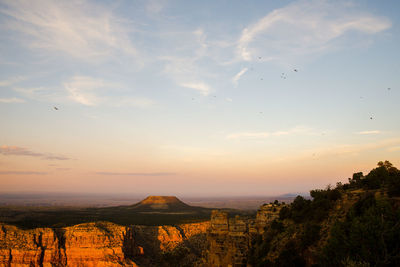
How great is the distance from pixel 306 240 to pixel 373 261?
205 inches

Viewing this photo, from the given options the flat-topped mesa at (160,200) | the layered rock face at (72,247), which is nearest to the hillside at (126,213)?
the flat-topped mesa at (160,200)

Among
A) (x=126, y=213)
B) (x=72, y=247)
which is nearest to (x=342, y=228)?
(x=72, y=247)

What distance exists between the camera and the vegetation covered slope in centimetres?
1313

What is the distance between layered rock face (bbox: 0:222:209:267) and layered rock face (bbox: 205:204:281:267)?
4396 centimetres

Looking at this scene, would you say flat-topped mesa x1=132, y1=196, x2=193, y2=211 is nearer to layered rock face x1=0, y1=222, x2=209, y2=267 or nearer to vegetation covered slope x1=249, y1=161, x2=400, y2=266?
layered rock face x1=0, y1=222, x2=209, y2=267

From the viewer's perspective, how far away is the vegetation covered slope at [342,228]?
13.1 metres

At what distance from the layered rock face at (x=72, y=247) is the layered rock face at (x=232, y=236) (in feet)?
144

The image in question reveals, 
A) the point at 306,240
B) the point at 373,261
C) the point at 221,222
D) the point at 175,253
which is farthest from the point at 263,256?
the point at 175,253

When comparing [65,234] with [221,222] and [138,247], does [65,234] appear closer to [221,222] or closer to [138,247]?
[138,247]

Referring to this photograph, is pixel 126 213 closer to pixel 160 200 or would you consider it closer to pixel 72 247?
pixel 72 247

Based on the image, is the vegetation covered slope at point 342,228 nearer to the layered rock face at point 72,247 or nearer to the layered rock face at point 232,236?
the layered rock face at point 232,236

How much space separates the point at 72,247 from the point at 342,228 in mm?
61123

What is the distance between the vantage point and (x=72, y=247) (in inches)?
2438

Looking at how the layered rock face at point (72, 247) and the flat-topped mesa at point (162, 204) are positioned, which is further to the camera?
the flat-topped mesa at point (162, 204)
